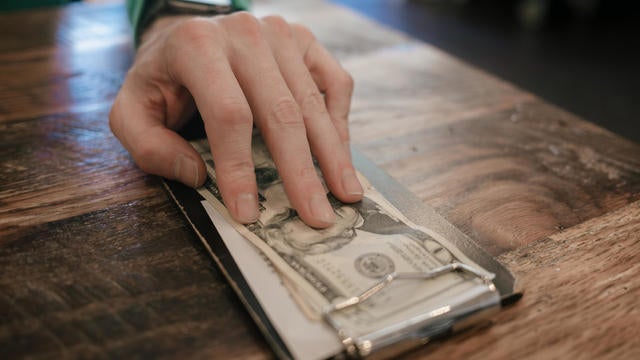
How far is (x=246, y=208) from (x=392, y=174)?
0.71 ft

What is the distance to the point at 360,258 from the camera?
53 cm

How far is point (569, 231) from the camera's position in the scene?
0.61 m

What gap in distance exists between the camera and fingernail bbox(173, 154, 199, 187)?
65cm

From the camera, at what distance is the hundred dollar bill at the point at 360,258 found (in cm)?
47

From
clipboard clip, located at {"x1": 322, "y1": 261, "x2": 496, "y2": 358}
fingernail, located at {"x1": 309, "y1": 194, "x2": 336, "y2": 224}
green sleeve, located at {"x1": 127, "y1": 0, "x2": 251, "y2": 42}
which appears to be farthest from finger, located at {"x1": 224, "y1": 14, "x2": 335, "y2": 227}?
green sleeve, located at {"x1": 127, "y1": 0, "x2": 251, "y2": 42}

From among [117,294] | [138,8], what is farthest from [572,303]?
[138,8]

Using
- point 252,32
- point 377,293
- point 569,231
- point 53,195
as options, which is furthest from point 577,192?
point 53,195

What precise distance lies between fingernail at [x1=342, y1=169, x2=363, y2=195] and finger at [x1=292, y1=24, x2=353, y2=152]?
12 cm

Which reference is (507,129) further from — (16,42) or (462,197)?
(16,42)

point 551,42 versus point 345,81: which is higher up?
point 345,81

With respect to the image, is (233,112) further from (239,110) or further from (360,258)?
(360,258)

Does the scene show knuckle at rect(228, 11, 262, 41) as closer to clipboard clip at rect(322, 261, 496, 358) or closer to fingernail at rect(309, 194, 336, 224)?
fingernail at rect(309, 194, 336, 224)

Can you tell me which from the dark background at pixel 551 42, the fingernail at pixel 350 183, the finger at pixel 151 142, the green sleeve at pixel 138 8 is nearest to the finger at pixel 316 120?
the fingernail at pixel 350 183

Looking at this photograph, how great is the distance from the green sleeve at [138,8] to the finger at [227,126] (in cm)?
39
